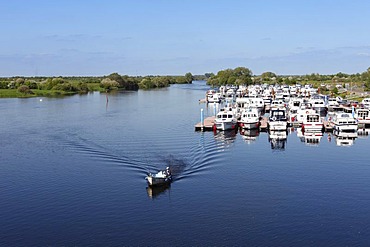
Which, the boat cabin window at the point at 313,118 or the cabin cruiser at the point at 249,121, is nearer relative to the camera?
the boat cabin window at the point at 313,118

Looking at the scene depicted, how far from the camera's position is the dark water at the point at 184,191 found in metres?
20.4

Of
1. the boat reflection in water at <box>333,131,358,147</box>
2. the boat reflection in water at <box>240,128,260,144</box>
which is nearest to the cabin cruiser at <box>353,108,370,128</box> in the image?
the boat reflection in water at <box>333,131,358,147</box>

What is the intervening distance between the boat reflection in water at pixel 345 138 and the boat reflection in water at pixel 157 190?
20961mm

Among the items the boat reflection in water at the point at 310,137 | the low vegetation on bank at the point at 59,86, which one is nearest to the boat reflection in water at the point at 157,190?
the boat reflection in water at the point at 310,137

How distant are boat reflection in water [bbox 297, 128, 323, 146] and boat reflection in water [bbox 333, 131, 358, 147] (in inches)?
64.0

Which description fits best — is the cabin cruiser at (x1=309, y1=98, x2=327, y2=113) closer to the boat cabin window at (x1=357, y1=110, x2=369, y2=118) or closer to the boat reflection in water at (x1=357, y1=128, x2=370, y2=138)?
the boat cabin window at (x1=357, y1=110, x2=369, y2=118)

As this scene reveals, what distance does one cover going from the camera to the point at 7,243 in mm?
19719

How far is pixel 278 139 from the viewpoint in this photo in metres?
44.0

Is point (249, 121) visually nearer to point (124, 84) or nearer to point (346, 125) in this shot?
point (346, 125)

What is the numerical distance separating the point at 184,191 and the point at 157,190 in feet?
5.15

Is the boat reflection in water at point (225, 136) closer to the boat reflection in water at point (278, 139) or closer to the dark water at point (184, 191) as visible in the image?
the dark water at point (184, 191)

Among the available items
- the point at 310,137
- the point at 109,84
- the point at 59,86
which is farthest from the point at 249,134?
the point at 109,84

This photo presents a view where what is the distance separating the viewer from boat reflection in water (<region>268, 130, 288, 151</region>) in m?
40.7

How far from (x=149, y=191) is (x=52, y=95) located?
9132 cm
